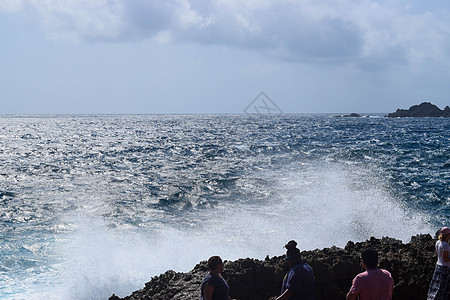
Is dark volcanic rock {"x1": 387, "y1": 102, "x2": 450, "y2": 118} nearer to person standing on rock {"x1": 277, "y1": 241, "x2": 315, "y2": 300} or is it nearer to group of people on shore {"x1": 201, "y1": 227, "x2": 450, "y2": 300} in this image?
group of people on shore {"x1": 201, "y1": 227, "x2": 450, "y2": 300}

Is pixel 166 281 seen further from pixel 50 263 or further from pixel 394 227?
pixel 394 227

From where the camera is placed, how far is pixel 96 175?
2969 cm

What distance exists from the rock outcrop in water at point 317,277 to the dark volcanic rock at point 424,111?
6378 inches

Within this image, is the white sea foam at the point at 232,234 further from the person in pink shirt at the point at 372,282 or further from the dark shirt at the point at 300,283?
the person in pink shirt at the point at 372,282

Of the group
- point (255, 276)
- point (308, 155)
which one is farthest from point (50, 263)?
point (308, 155)

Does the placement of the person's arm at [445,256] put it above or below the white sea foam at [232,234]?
above

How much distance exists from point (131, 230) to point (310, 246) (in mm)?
6719

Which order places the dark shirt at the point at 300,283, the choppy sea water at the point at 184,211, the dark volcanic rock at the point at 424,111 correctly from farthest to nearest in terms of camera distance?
the dark volcanic rock at the point at 424,111 < the choppy sea water at the point at 184,211 < the dark shirt at the point at 300,283

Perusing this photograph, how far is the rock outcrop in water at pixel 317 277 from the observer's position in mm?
8117

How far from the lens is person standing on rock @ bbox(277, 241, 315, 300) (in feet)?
17.9

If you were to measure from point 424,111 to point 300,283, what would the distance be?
168418 millimetres

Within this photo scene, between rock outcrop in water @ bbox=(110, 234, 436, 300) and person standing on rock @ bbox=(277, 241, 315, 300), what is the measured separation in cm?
258

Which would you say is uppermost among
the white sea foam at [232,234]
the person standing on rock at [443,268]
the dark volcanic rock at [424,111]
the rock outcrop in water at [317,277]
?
the dark volcanic rock at [424,111]

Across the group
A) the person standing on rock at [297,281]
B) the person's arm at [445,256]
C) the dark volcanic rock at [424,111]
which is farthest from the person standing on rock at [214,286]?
the dark volcanic rock at [424,111]
